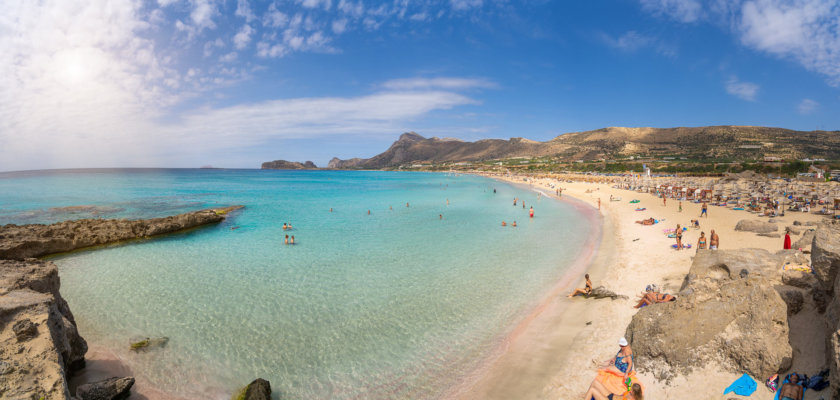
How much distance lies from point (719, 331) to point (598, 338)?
8.58ft

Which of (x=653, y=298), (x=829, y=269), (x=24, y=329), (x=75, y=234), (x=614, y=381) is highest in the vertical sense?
Result: (x=829, y=269)

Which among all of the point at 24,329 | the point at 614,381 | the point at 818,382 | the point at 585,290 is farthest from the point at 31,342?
the point at 585,290

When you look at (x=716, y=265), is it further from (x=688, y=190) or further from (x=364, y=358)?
(x=688, y=190)

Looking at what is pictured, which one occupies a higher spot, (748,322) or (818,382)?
(748,322)

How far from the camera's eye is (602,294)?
10.7 meters

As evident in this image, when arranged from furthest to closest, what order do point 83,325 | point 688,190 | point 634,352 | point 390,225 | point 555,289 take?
point 688,190 < point 390,225 < point 555,289 < point 83,325 < point 634,352

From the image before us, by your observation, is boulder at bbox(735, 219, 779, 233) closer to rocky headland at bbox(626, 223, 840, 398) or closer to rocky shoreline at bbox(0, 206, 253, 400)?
rocky headland at bbox(626, 223, 840, 398)

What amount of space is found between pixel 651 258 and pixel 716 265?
5.74 meters

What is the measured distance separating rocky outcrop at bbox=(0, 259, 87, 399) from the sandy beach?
22.2 ft

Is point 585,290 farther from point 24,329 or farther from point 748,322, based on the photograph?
point 24,329

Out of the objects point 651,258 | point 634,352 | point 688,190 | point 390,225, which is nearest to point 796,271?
point 634,352

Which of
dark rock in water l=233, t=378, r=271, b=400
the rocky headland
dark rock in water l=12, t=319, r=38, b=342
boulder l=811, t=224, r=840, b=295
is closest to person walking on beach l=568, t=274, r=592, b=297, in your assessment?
the rocky headland

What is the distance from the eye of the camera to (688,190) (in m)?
33.4

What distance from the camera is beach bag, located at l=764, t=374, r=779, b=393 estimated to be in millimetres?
5120
